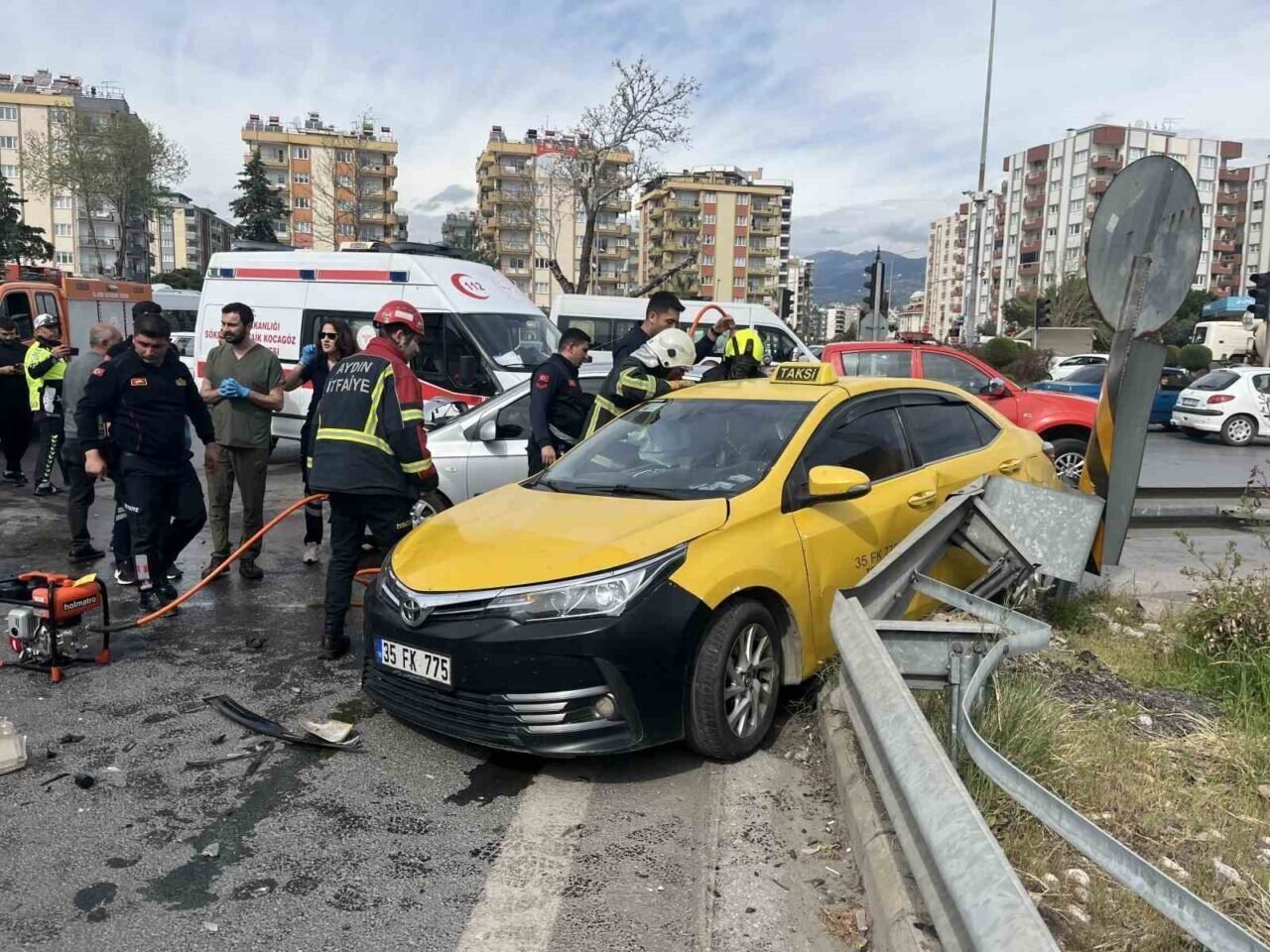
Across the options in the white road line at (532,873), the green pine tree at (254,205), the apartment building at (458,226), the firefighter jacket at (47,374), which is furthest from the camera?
the apartment building at (458,226)

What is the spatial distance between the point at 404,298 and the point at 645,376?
7.06 meters

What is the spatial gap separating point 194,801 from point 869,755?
2482mm

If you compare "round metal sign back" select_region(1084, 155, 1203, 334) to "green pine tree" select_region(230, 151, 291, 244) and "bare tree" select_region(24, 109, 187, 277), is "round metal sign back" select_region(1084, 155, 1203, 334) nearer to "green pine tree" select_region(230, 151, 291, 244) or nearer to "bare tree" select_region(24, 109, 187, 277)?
"bare tree" select_region(24, 109, 187, 277)

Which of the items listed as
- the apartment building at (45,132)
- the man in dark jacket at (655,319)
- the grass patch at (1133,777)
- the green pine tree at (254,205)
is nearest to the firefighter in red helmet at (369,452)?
the man in dark jacket at (655,319)

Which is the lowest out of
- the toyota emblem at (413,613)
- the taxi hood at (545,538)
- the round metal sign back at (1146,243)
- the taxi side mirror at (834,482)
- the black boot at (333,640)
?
the black boot at (333,640)

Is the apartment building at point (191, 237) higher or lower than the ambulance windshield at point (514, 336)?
higher

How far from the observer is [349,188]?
176 ft

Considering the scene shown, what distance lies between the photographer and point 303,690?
4.83 meters

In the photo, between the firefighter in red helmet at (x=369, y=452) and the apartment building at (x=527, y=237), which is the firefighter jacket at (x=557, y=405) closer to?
the firefighter in red helmet at (x=369, y=452)

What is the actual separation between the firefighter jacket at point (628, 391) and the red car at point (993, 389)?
14.5 feet

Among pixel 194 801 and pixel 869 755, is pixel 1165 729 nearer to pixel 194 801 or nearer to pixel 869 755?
pixel 869 755

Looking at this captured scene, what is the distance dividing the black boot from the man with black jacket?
1465 millimetres

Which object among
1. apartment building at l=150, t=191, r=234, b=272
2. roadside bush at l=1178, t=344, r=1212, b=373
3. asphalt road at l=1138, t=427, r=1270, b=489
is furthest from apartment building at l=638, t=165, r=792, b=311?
asphalt road at l=1138, t=427, r=1270, b=489

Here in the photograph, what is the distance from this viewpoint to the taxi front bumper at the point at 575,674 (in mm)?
3588
